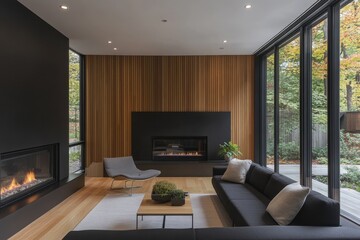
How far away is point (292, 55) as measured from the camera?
16.4 ft

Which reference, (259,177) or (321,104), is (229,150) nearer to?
(259,177)

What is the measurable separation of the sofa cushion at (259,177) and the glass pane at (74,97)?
14.2ft

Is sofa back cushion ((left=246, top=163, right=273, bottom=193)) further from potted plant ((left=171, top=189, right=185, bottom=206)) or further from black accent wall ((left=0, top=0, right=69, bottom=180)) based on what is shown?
black accent wall ((left=0, top=0, right=69, bottom=180))

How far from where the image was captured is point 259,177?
4141 millimetres

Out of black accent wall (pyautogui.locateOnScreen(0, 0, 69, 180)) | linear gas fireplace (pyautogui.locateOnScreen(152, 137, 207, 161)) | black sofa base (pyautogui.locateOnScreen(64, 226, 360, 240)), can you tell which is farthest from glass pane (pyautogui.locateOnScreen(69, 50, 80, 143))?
black sofa base (pyautogui.locateOnScreen(64, 226, 360, 240))

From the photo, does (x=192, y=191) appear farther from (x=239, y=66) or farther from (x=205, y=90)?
(x=239, y=66)

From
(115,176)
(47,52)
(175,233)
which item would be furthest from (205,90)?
(175,233)

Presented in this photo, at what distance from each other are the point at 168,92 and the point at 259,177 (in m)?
3.57

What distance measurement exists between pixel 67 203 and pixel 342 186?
13.8ft

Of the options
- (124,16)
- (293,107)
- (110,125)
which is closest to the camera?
(124,16)

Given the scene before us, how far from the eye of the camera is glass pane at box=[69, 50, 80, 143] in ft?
20.7

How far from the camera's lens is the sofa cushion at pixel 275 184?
3336mm

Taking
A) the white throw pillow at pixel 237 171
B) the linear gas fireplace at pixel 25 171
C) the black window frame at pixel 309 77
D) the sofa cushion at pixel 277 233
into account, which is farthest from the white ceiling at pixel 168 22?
the sofa cushion at pixel 277 233

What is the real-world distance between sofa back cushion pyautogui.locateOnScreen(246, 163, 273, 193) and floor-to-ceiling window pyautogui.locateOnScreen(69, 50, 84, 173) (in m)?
4.14
